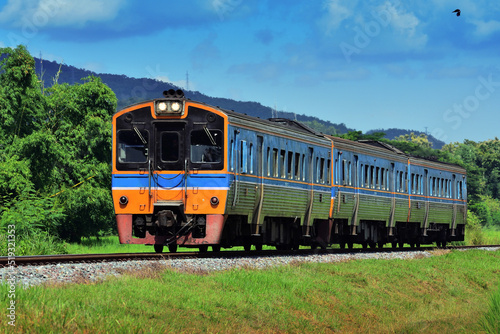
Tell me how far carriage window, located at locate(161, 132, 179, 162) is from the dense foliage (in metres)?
16.8

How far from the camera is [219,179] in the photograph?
1916 centimetres

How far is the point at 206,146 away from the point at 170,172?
1.09 meters

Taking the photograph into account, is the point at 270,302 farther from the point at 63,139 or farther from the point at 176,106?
the point at 63,139

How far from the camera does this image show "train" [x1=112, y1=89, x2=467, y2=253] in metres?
19.3

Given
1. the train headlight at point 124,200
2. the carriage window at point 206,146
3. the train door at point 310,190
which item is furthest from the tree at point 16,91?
the carriage window at point 206,146

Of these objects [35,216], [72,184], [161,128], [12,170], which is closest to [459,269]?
[161,128]

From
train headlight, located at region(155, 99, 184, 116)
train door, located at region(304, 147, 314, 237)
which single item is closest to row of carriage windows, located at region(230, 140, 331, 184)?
train door, located at region(304, 147, 314, 237)

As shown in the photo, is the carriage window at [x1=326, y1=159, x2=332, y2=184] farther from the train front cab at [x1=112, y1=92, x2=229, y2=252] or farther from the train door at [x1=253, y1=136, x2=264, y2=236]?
the train front cab at [x1=112, y1=92, x2=229, y2=252]

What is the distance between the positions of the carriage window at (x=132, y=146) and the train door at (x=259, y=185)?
10.1 ft

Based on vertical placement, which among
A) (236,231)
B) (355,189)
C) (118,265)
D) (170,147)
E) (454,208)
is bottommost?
(118,265)

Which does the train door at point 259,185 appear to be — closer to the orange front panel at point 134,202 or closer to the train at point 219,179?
the train at point 219,179

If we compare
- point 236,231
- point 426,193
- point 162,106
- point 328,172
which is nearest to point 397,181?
point 426,193

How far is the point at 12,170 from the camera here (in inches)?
1266

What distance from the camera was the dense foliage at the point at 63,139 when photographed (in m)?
37.2
